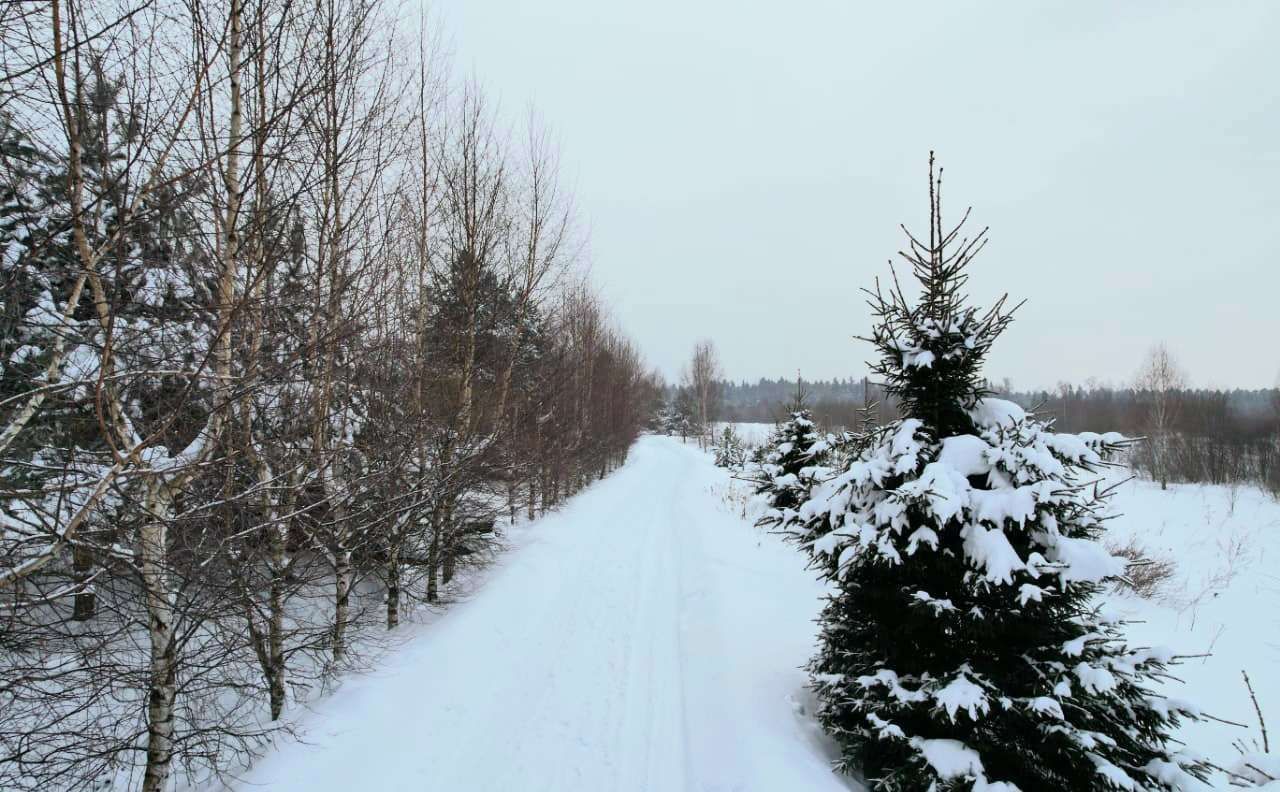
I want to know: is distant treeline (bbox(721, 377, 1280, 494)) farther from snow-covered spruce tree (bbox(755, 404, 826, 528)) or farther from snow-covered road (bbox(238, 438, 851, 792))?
snow-covered road (bbox(238, 438, 851, 792))

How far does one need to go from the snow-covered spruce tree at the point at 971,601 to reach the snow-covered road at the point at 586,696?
0.85 m

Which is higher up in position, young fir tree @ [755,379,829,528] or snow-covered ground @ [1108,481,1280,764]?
young fir tree @ [755,379,829,528]

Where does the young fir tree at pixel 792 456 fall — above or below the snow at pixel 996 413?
below

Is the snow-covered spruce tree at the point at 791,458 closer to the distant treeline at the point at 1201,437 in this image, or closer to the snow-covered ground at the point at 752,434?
the distant treeline at the point at 1201,437

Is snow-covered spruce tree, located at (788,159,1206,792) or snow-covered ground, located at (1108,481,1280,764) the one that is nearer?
snow-covered spruce tree, located at (788,159,1206,792)

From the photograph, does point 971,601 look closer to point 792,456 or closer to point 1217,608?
point 792,456

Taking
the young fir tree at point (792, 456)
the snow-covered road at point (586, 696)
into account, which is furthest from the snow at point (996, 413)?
the young fir tree at point (792, 456)

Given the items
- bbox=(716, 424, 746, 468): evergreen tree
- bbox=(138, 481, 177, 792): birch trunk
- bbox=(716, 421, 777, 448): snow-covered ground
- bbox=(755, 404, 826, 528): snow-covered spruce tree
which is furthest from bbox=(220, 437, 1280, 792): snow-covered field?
bbox=(716, 421, 777, 448): snow-covered ground

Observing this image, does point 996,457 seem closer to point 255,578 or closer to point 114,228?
point 114,228

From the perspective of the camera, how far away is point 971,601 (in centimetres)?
→ 311

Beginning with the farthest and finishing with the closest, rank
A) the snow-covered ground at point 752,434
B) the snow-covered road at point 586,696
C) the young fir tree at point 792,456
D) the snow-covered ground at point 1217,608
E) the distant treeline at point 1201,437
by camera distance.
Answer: the snow-covered ground at point 752,434
the distant treeline at point 1201,437
the young fir tree at point 792,456
the snow-covered ground at point 1217,608
the snow-covered road at point 586,696

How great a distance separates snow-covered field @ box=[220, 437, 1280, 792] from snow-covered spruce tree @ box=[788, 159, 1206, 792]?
2.68 ft

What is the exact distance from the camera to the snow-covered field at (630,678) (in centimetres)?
359

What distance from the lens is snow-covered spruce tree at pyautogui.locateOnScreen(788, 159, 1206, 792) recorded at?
2.71 m
